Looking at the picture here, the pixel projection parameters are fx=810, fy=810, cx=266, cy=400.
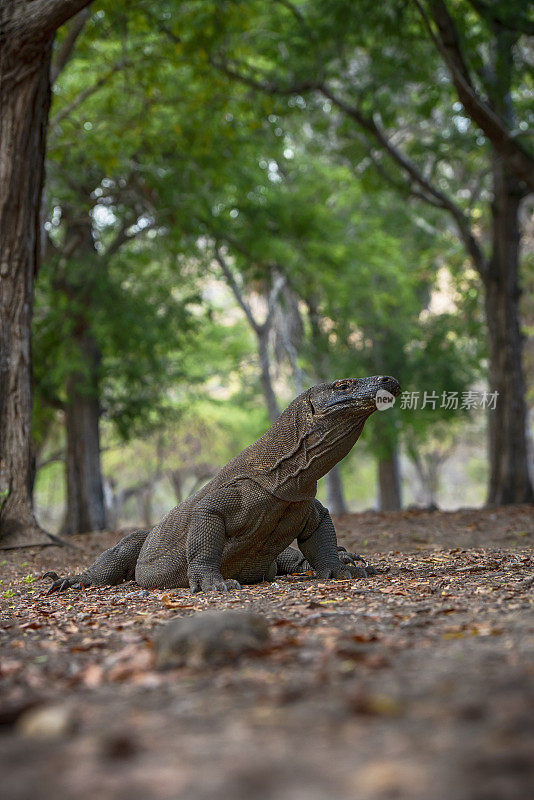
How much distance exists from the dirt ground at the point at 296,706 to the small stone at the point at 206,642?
47 millimetres

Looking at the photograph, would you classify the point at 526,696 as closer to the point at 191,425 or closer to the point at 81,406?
the point at 81,406

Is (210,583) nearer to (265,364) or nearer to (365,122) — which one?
(365,122)

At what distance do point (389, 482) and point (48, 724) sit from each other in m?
17.4

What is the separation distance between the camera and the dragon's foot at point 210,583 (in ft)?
14.4

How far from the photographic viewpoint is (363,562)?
17.6 feet

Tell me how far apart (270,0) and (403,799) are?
10.9m

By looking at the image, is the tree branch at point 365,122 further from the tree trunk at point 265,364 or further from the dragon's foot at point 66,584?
the dragon's foot at point 66,584

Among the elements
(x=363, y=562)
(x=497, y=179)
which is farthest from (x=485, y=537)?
(x=497, y=179)

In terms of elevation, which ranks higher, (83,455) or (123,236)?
(123,236)

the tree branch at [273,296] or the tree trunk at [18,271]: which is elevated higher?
the tree branch at [273,296]

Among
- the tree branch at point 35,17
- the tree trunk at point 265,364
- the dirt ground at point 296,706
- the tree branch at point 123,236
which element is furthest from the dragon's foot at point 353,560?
the tree trunk at point 265,364

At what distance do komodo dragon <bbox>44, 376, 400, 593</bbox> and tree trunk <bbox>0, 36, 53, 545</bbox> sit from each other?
8.58 ft

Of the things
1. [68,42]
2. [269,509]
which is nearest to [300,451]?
[269,509]

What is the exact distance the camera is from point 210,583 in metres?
4.42
